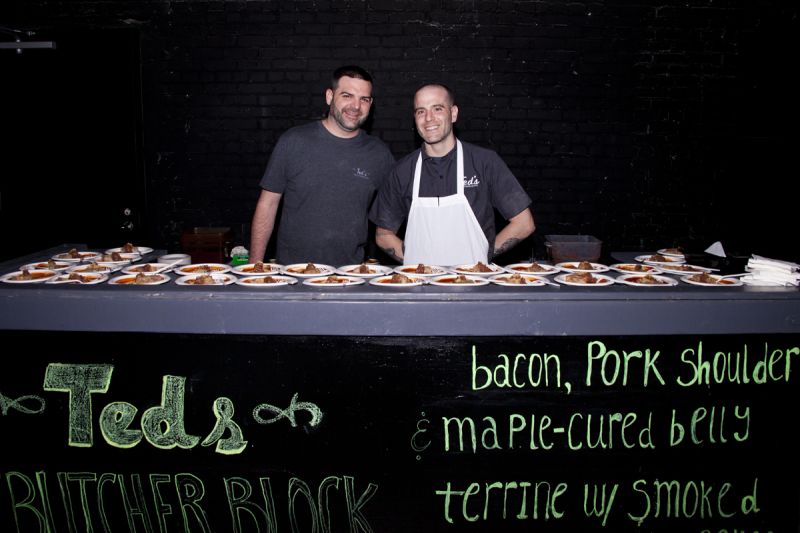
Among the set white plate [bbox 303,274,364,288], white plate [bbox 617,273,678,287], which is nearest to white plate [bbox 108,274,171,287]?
white plate [bbox 303,274,364,288]

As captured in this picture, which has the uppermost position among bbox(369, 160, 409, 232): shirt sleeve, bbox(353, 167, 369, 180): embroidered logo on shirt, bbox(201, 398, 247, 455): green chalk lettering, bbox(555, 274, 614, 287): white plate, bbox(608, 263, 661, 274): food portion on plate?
bbox(353, 167, 369, 180): embroidered logo on shirt

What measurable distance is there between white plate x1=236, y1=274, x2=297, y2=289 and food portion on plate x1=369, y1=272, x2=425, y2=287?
0.38 meters

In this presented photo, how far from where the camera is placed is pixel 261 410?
2.49 metres

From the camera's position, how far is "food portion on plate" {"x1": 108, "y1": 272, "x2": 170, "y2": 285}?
102 inches

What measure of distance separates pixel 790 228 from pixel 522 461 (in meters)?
4.20

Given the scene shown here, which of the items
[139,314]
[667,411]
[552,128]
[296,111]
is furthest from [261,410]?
[552,128]

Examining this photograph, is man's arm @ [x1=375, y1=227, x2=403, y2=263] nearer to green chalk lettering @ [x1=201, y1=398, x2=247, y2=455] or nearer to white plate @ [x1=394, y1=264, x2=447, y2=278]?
white plate @ [x1=394, y1=264, x2=447, y2=278]

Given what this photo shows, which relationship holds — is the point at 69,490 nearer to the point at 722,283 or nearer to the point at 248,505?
the point at 248,505

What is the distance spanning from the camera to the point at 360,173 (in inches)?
151

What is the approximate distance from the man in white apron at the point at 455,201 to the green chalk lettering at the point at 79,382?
6.00 ft

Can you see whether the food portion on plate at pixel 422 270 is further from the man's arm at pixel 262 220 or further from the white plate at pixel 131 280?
the man's arm at pixel 262 220

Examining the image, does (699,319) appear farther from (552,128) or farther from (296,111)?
(296,111)

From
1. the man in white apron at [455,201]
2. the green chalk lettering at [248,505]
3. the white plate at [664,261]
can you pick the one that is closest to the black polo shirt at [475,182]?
the man in white apron at [455,201]

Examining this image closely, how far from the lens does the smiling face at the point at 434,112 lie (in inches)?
130
